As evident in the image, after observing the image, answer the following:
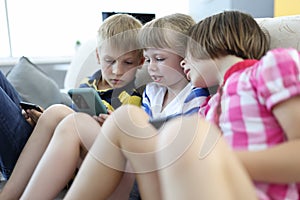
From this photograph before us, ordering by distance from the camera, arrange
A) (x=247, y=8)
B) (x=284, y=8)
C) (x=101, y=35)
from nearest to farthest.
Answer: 1. (x=101, y=35)
2. (x=284, y=8)
3. (x=247, y=8)

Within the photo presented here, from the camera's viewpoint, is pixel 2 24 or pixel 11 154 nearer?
pixel 11 154

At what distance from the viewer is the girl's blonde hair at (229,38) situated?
0.94 metres

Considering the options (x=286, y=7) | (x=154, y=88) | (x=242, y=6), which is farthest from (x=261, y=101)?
(x=242, y=6)

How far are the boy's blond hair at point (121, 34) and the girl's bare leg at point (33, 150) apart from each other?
1.03ft

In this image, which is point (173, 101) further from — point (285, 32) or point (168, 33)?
point (285, 32)

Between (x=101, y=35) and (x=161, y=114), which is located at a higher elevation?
(x=101, y=35)

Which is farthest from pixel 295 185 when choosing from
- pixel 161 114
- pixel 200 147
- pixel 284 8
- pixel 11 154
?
pixel 284 8

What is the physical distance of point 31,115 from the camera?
1.27 meters

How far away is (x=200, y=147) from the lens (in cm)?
61

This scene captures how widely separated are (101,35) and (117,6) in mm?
1723

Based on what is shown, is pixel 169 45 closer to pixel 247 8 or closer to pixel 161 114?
pixel 161 114

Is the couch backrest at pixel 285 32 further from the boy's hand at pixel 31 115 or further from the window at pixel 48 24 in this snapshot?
the window at pixel 48 24

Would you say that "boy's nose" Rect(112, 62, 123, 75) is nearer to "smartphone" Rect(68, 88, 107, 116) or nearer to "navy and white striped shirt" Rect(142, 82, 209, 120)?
"navy and white striped shirt" Rect(142, 82, 209, 120)

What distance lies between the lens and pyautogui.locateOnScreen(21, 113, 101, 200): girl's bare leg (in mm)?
997
